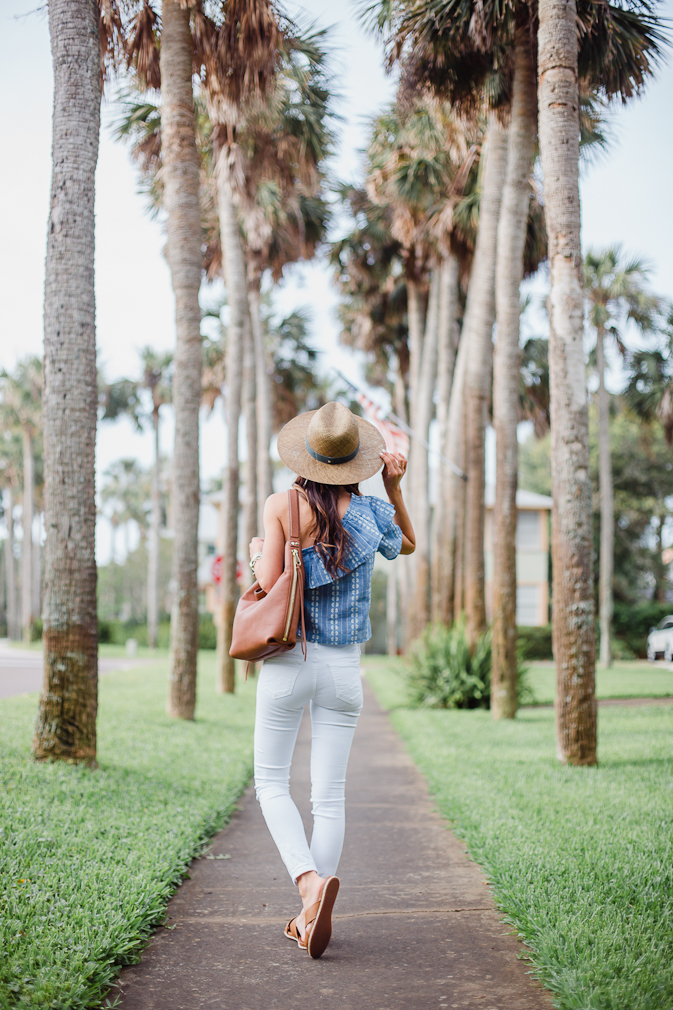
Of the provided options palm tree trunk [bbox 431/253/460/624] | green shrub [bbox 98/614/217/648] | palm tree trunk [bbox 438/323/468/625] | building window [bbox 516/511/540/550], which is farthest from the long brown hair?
green shrub [bbox 98/614/217/648]

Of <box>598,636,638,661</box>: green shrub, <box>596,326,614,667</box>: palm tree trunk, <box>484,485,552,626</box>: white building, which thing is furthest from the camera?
<box>484,485,552,626</box>: white building

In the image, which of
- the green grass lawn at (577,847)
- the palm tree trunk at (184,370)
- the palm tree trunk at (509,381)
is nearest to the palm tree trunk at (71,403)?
the green grass lawn at (577,847)

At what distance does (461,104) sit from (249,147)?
495cm

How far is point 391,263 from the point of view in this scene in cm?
2098

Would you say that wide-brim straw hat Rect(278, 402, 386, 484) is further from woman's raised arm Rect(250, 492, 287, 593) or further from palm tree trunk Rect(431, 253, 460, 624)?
palm tree trunk Rect(431, 253, 460, 624)

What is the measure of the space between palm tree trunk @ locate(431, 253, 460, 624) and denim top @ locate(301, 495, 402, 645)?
1143 cm

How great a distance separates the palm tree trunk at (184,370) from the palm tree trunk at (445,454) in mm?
5782

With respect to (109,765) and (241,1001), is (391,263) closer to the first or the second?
(109,765)

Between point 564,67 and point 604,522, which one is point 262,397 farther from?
point 564,67

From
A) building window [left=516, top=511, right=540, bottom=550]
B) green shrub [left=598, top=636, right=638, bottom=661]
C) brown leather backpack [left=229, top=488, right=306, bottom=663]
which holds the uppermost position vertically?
building window [left=516, top=511, right=540, bottom=550]

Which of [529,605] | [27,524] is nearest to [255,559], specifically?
[529,605]

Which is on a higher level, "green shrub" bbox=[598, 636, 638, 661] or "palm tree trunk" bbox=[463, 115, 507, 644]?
"palm tree trunk" bbox=[463, 115, 507, 644]

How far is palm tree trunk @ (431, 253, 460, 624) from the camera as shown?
14820 millimetres

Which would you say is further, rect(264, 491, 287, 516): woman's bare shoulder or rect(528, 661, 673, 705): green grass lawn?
rect(528, 661, 673, 705): green grass lawn
